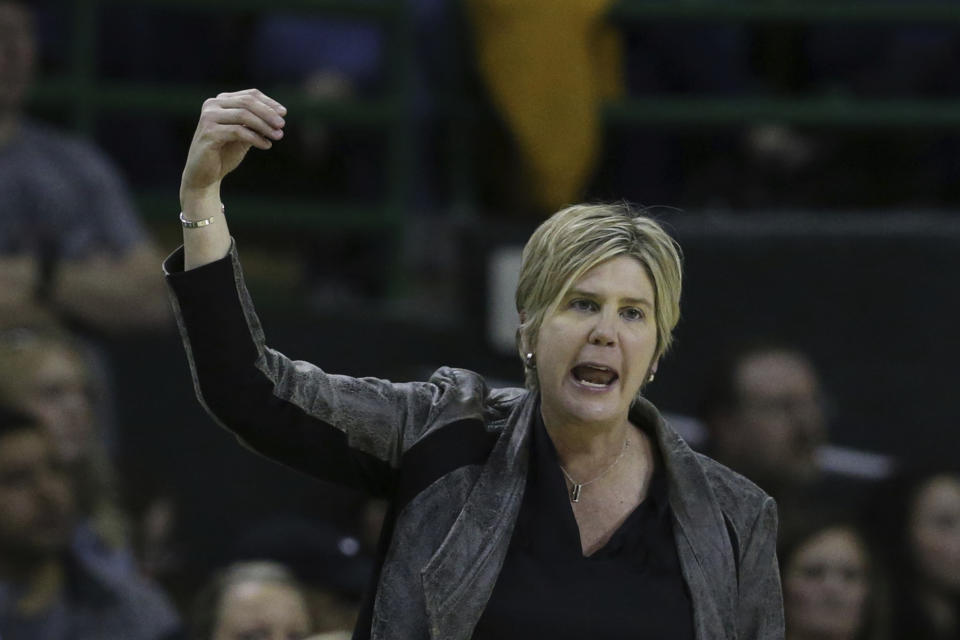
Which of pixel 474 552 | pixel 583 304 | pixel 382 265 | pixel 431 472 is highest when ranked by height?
pixel 583 304

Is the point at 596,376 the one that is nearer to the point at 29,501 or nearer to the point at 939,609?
the point at 29,501

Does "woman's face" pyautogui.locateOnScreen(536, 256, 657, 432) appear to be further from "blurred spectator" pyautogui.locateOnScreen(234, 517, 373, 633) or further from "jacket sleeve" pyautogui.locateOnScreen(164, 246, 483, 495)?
"blurred spectator" pyautogui.locateOnScreen(234, 517, 373, 633)

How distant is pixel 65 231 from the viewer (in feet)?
18.2

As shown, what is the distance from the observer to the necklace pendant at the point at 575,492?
293 centimetres

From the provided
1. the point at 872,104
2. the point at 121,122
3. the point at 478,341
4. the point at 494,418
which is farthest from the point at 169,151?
the point at 494,418

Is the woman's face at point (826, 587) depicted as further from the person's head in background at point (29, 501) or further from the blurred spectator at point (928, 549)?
the person's head in background at point (29, 501)

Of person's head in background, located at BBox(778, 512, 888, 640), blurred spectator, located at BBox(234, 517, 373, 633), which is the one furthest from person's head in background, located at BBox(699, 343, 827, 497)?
blurred spectator, located at BBox(234, 517, 373, 633)

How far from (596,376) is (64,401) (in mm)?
2890

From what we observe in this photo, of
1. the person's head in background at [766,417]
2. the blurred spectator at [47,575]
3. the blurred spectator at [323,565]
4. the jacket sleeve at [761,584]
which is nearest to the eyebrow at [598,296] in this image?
the jacket sleeve at [761,584]

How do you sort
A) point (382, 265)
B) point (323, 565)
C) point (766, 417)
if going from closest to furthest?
1. point (323, 565)
2. point (766, 417)
3. point (382, 265)

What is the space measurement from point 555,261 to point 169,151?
356 centimetres

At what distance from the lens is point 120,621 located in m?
5.10

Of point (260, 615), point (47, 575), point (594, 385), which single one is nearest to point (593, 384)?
point (594, 385)

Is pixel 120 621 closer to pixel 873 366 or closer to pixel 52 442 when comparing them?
pixel 52 442
